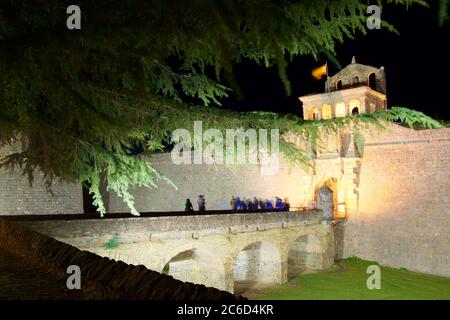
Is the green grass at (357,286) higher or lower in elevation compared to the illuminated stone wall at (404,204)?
lower

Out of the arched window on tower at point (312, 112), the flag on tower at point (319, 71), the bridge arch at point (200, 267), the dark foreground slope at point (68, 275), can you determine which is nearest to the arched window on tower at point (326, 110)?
the arched window on tower at point (312, 112)

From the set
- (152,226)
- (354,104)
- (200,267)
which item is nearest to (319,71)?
(354,104)

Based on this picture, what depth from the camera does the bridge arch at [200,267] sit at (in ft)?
52.5

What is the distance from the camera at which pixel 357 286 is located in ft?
61.1

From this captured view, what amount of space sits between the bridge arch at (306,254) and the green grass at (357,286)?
728 mm

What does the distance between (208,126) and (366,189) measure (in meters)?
16.5

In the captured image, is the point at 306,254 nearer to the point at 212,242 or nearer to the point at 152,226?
the point at 212,242

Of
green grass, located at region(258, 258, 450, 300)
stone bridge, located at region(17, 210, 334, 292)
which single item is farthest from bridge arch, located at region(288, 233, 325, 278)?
green grass, located at region(258, 258, 450, 300)

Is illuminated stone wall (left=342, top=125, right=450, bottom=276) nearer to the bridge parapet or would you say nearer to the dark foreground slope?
the bridge parapet

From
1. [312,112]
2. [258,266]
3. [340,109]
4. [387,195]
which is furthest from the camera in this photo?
[312,112]

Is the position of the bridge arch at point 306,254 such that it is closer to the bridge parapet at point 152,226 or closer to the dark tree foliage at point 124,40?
the bridge parapet at point 152,226

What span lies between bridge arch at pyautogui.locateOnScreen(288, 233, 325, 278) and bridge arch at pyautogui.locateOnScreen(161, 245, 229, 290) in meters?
5.84

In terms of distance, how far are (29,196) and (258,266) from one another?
10378mm
